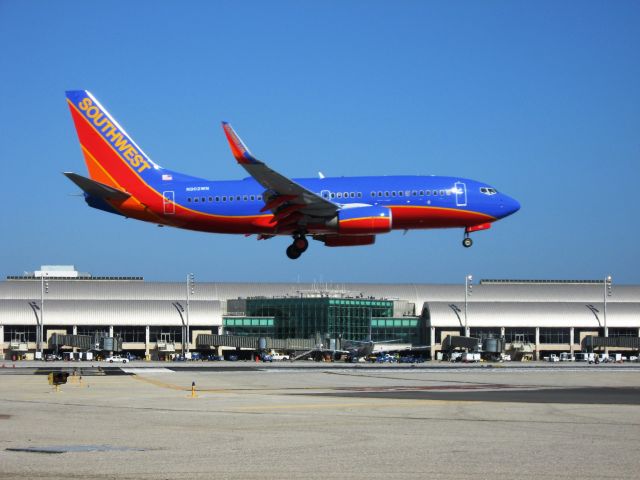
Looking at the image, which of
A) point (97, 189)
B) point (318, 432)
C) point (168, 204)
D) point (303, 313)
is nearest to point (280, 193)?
point (168, 204)

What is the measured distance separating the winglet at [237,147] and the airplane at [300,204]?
516cm

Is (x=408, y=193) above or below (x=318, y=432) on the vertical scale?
above

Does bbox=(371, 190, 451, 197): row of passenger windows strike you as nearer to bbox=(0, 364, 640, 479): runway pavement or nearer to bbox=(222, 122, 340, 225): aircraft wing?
bbox=(222, 122, 340, 225): aircraft wing

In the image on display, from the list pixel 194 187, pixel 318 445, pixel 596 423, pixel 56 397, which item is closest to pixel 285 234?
pixel 194 187

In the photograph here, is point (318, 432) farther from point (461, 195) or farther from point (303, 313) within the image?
point (303, 313)

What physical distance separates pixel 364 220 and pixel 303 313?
372 ft

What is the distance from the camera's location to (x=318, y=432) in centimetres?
3212

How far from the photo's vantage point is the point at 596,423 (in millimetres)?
35906

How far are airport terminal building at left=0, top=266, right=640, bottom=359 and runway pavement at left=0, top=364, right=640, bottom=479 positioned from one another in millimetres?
114755

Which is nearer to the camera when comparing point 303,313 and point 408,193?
point 408,193

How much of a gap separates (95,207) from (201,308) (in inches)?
4082

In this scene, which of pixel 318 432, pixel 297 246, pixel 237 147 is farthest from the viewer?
pixel 297 246

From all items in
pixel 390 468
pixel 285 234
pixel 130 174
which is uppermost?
pixel 130 174

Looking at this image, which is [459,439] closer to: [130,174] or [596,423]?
[596,423]
